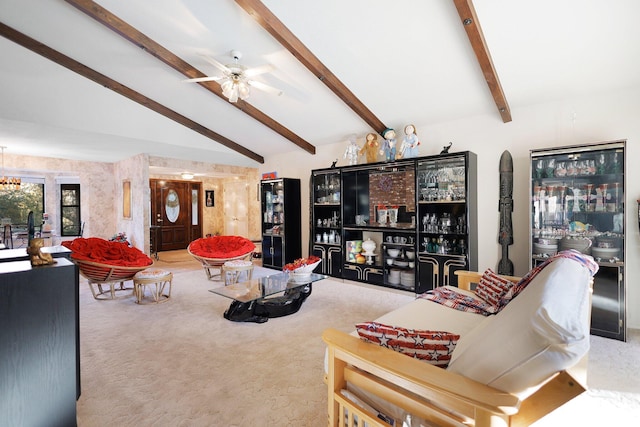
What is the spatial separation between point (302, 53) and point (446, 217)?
9.23ft

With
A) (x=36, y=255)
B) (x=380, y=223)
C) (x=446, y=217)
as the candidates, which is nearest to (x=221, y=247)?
(x=380, y=223)

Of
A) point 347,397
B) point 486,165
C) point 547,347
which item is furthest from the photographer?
point 486,165

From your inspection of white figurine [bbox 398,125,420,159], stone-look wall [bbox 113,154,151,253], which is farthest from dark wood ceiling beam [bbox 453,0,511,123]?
stone-look wall [bbox 113,154,151,253]

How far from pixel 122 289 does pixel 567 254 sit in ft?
17.3

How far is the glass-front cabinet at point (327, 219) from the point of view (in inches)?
209

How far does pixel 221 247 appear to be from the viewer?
18.3 ft

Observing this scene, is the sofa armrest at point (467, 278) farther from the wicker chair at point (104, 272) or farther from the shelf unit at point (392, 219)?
the wicker chair at point (104, 272)

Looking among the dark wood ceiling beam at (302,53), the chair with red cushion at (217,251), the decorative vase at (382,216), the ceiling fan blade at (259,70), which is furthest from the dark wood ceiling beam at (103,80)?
the decorative vase at (382,216)

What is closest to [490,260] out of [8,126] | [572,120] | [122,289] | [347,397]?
[572,120]

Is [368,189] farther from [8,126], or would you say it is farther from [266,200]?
[8,126]

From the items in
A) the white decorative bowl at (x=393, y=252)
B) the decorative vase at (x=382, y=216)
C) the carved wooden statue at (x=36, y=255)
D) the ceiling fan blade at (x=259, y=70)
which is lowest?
the white decorative bowl at (x=393, y=252)

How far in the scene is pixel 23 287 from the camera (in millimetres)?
1423

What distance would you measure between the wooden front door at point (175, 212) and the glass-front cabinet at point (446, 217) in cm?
732

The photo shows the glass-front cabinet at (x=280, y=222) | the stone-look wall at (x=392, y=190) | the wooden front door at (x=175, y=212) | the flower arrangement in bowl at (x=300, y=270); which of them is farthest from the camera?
the wooden front door at (x=175, y=212)
